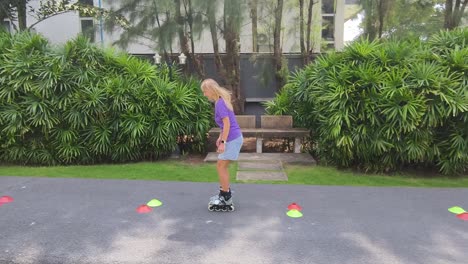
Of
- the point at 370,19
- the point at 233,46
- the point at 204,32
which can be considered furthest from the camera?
the point at 370,19

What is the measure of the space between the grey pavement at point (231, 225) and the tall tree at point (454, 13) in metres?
6.04

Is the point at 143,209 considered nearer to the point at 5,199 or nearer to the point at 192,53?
the point at 5,199

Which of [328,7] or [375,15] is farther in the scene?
[328,7]

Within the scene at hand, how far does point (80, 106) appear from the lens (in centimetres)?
716

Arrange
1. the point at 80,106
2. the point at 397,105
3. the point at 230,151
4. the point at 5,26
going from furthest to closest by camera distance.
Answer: the point at 5,26 < the point at 80,106 < the point at 397,105 < the point at 230,151

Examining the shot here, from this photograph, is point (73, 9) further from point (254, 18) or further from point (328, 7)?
point (328, 7)

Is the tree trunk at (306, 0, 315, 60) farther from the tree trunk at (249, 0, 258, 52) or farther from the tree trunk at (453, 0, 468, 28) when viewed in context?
the tree trunk at (453, 0, 468, 28)

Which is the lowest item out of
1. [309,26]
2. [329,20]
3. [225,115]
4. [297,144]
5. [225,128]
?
[297,144]

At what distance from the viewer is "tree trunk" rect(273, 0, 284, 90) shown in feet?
34.8

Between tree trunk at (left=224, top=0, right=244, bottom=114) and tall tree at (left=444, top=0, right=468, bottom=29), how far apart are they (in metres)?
5.10

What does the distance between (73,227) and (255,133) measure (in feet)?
14.9

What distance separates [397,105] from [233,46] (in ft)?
17.8

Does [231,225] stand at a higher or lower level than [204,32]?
lower

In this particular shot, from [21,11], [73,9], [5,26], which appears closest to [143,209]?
[73,9]
